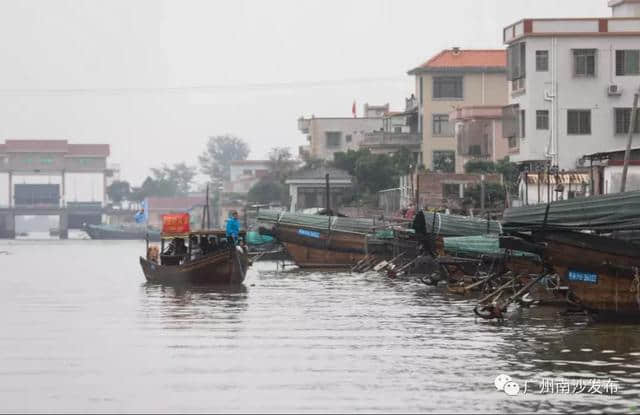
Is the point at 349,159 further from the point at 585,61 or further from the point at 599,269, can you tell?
the point at 599,269

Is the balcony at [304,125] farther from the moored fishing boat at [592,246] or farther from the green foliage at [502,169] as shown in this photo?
the moored fishing boat at [592,246]

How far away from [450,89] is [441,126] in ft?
6.95

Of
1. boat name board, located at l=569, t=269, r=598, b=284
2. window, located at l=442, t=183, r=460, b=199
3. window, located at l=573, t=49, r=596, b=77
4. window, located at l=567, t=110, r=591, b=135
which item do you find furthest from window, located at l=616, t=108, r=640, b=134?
boat name board, located at l=569, t=269, r=598, b=284

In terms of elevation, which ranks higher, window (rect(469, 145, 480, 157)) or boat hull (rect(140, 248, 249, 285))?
window (rect(469, 145, 480, 157))

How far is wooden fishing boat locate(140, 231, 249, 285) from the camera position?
4038 cm

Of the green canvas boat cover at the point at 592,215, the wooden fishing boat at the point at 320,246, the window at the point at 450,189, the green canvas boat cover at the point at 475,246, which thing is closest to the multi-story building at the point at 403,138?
the window at the point at 450,189

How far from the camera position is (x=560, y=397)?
17.2m

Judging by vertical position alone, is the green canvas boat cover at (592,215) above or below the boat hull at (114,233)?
above

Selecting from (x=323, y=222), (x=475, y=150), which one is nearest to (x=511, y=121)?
(x=323, y=222)

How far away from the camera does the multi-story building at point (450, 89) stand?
3100 inches

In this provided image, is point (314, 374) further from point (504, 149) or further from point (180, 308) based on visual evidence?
point (504, 149)

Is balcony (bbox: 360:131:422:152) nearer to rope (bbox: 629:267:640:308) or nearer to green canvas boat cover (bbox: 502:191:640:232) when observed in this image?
green canvas boat cover (bbox: 502:191:640:232)

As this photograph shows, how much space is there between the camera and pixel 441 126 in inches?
3159

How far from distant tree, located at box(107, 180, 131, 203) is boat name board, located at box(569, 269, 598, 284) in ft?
505
